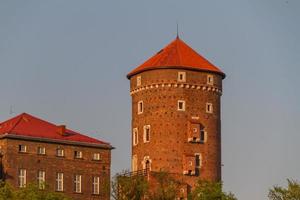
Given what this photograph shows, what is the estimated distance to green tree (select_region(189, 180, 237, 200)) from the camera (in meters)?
92.5

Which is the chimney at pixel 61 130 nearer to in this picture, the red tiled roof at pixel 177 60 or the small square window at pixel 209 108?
the red tiled roof at pixel 177 60

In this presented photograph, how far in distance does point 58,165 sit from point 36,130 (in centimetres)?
301

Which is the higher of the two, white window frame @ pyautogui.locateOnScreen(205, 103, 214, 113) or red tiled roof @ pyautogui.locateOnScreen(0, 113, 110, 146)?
white window frame @ pyautogui.locateOnScreen(205, 103, 214, 113)

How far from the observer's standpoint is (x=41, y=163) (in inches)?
3851

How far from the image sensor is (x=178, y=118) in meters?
99.3

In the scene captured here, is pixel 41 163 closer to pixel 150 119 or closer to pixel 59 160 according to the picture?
pixel 59 160

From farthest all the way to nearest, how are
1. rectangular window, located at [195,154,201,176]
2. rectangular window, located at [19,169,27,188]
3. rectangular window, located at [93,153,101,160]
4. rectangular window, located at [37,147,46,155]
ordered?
1. rectangular window, located at [93,153,101,160]
2. rectangular window, located at [195,154,201,176]
3. rectangular window, located at [37,147,46,155]
4. rectangular window, located at [19,169,27,188]

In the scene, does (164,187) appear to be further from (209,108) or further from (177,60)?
(177,60)

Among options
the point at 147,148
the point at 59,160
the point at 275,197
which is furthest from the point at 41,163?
the point at 275,197

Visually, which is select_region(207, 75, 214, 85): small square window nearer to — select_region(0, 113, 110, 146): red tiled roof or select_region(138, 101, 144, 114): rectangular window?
select_region(138, 101, 144, 114): rectangular window

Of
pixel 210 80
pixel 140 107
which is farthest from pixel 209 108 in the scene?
pixel 140 107

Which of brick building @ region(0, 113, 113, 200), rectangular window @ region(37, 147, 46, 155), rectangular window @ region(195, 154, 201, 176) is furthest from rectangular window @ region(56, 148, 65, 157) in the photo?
rectangular window @ region(195, 154, 201, 176)

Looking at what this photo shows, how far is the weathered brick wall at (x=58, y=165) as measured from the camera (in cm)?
9638

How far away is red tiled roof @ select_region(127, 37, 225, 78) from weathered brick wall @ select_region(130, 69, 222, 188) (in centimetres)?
39
